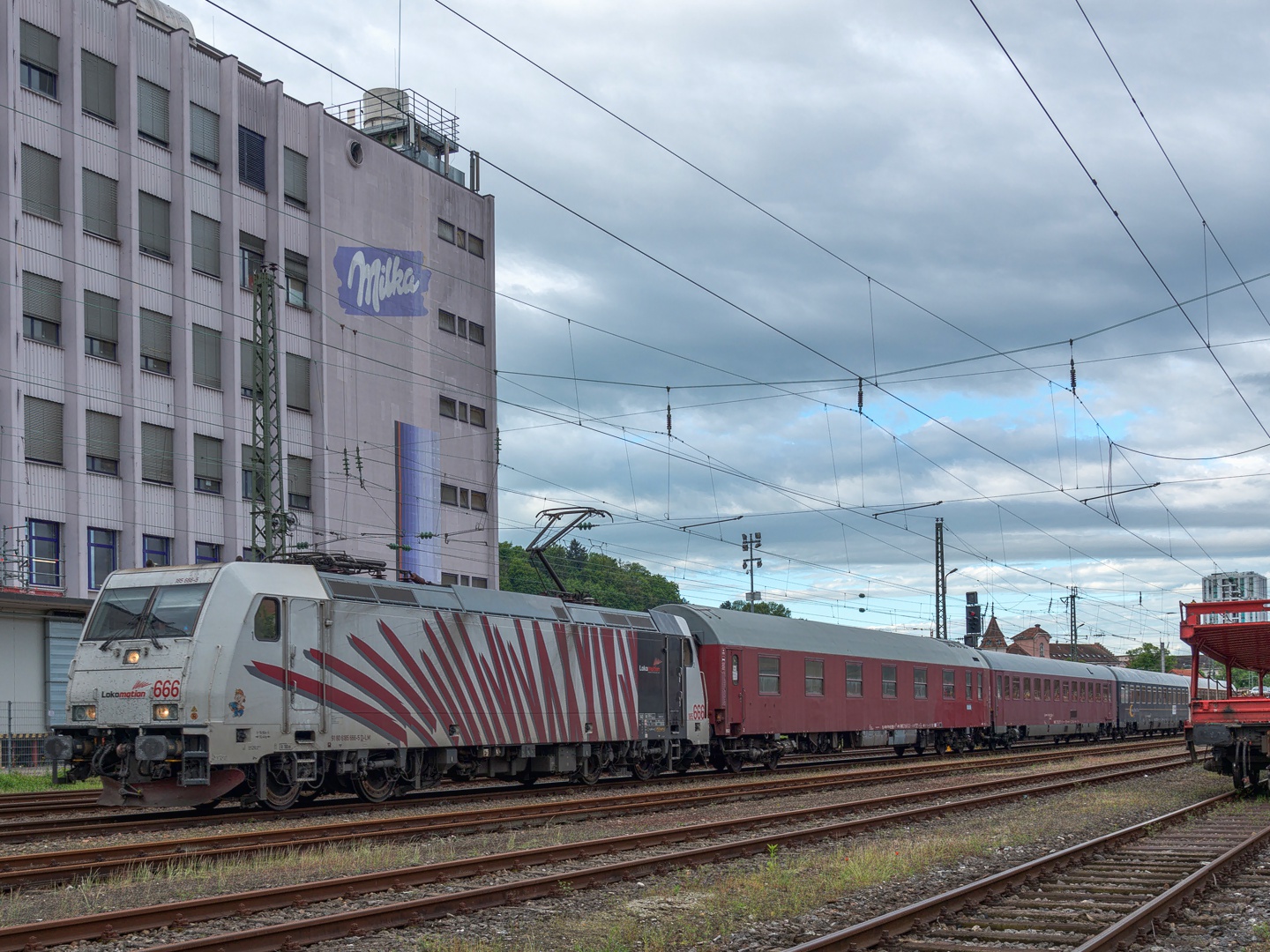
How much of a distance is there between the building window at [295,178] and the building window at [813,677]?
1016 inches

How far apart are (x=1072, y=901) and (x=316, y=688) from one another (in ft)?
34.8

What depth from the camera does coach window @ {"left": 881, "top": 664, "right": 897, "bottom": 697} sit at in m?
33.7

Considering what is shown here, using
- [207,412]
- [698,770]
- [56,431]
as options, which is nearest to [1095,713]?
[698,770]

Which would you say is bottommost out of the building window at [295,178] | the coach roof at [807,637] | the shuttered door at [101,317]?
the coach roof at [807,637]

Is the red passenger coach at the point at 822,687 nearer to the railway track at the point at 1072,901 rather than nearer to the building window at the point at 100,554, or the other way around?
the railway track at the point at 1072,901

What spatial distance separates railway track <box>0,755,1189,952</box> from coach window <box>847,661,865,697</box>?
47.0ft

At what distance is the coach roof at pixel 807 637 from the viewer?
27.9m

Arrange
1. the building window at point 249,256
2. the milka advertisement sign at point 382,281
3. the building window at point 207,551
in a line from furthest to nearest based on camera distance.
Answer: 1. the milka advertisement sign at point 382,281
2. the building window at point 249,256
3. the building window at point 207,551

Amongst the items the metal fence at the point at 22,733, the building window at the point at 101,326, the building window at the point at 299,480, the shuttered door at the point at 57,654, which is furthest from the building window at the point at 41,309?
the metal fence at the point at 22,733

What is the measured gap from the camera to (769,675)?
94.6ft

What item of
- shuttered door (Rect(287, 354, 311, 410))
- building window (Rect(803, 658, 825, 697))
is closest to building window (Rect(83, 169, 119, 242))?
shuttered door (Rect(287, 354, 311, 410))

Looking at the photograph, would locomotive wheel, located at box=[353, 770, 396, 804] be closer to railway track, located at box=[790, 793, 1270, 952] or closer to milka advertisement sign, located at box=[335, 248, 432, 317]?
railway track, located at box=[790, 793, 1270, 952]

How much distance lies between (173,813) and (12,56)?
2628 cm

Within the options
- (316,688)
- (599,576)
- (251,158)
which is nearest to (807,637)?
(316,688)
